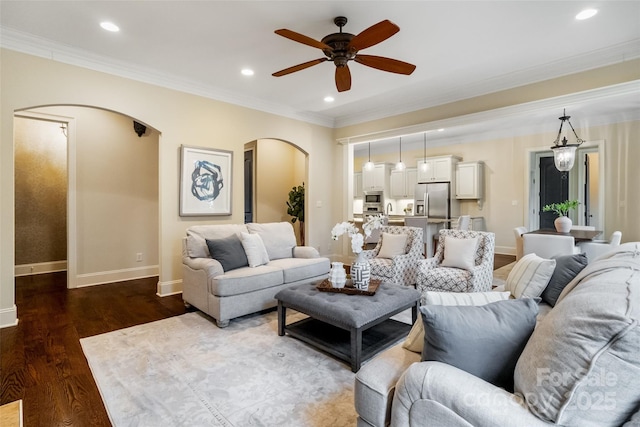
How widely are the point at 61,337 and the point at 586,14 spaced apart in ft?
18.2

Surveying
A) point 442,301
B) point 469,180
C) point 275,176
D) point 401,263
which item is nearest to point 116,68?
point 275,176

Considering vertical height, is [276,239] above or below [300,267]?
above

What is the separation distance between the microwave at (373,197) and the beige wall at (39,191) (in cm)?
677

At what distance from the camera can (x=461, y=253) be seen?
364 cm

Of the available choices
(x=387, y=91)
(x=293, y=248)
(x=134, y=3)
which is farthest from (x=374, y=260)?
(x=134, y=3)

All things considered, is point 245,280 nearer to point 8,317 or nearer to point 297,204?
point 8,317

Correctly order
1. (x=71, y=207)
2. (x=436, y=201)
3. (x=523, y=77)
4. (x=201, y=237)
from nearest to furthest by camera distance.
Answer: (x=201, y=237), (x=523, y=77), (x=71, y=207), (x=436, y=201)

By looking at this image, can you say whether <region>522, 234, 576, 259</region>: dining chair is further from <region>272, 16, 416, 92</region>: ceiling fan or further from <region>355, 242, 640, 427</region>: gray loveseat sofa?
<region>355, 242, 640, 427</region>: gray loveseat sofa

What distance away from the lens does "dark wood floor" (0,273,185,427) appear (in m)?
1.94

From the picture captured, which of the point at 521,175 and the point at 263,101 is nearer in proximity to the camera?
the point at 263,101

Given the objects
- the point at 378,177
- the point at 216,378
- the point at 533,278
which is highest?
the point at 378,177

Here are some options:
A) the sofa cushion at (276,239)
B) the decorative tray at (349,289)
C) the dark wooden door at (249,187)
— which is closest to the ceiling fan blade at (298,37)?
the decorative tray at (349,289)

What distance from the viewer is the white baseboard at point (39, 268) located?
17.3ft

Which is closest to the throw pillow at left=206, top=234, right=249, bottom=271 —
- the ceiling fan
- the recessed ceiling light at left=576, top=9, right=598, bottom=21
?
the ceiling fan
